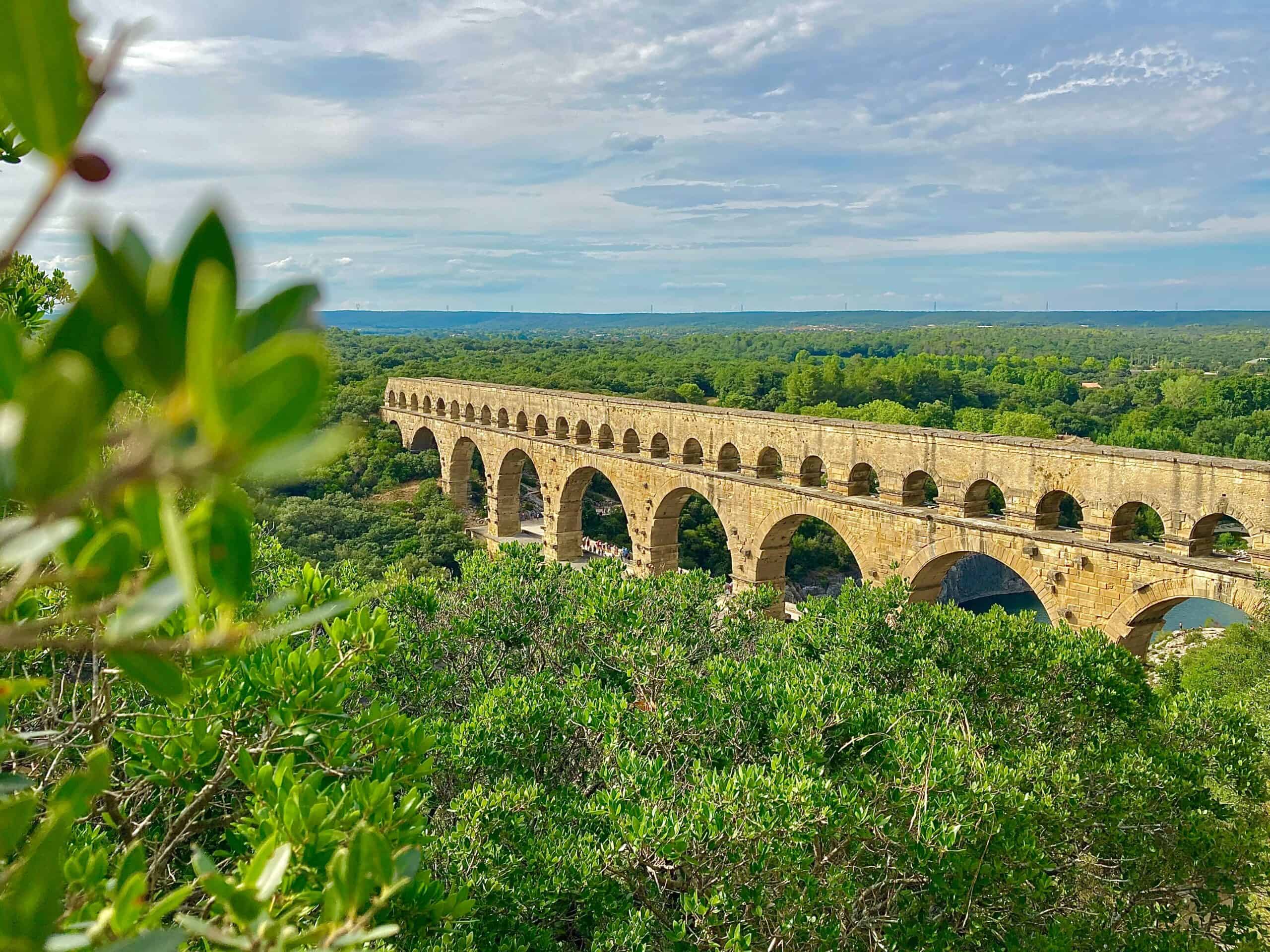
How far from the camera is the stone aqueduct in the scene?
36.3ft

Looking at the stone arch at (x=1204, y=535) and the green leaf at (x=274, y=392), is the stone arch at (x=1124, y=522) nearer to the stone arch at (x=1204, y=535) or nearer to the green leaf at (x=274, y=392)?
the stone arch at (x=1204, y=535)

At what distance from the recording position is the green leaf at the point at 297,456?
0.64 m

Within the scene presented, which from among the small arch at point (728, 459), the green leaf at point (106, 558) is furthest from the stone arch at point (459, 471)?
the green leaf at point (106, 558)

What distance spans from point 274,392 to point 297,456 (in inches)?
2.6

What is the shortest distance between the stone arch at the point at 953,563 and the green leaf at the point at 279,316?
12.5 m

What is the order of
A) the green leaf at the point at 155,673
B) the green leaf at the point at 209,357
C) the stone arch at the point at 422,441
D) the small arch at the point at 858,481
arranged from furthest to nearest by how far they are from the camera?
the stone arch at the point at 422,441 → the small arch at the point at 858,481 → the green leaf at the point at 155,673 → the green leaf at the point at 209,357

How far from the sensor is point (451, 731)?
569 centimetres

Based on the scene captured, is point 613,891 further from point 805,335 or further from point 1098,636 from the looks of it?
point 805,335

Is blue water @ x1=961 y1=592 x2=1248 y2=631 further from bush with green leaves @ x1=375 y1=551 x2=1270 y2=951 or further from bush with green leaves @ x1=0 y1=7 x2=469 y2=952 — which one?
bush with green leaves @ x1=0 y1=7 x2=469 y2=952

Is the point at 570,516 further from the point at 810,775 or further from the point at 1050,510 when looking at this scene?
the point at 810,775

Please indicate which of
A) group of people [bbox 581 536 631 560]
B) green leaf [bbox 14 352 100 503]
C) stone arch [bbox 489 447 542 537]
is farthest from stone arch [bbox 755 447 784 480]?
green leaf [bbox 14 352 100 503]

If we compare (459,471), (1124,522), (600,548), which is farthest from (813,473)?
(459,471)

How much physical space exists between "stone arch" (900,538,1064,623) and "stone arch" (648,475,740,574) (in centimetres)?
398

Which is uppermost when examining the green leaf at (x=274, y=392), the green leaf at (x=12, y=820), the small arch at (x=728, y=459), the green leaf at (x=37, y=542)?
the green leaf at (x=274, y=392)
